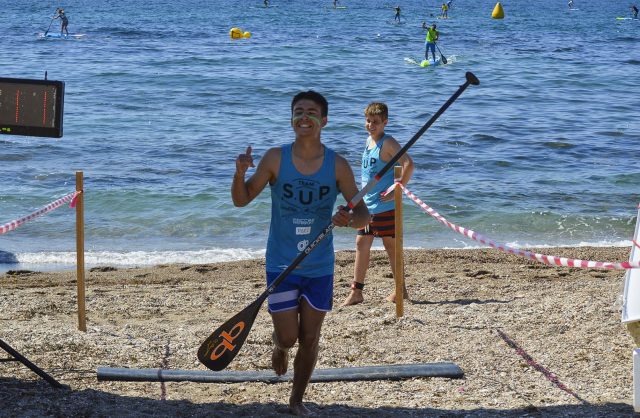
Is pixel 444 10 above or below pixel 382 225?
above

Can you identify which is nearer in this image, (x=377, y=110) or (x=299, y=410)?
(x=299, y=410)

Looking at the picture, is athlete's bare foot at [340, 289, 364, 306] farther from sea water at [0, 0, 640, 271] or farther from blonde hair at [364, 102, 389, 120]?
sea water at [0, 0, 640, 271]

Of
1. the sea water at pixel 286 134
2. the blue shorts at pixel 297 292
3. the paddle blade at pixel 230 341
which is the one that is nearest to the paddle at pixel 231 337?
the paddle blade at pixel 230 341

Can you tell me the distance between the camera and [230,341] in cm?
529

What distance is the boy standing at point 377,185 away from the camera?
7648 millimetres

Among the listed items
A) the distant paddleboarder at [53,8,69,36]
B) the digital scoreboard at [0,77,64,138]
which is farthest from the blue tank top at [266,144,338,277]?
the distant paddleboarder at [53,8,69,36]

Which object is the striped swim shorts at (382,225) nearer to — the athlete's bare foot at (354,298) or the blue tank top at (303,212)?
the athlete's bare foot at (354,298)

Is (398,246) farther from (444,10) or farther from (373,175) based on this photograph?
(444,10)

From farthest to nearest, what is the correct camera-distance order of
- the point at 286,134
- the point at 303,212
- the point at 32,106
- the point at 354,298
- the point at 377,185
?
the point at 286,134, the point at 354,298, the point at 377,185, the point at 32,106, the point at 303,212

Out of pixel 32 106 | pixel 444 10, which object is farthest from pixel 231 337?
pixel 444 10

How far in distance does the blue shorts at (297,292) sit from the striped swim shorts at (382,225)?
2.97m

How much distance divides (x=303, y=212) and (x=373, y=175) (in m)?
2.87

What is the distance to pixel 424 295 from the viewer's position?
8.43 meters

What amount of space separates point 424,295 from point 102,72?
22400mm
